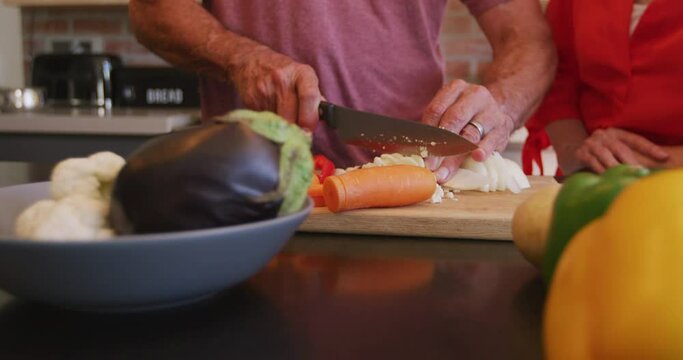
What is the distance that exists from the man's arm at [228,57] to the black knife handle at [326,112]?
1cm

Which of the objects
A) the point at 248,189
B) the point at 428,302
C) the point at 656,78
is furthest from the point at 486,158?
the point at 248,189

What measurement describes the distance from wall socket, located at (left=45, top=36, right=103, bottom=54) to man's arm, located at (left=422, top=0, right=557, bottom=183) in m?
2.04

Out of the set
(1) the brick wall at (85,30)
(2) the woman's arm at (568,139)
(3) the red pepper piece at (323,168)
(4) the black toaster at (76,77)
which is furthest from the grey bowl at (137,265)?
(1) the brick wall at (85,30)

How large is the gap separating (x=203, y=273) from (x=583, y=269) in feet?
0.80

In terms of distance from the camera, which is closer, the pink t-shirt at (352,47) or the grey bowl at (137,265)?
the grey bowl at (137,265)

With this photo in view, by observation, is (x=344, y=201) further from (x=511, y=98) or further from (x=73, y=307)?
(x=511, y=98)

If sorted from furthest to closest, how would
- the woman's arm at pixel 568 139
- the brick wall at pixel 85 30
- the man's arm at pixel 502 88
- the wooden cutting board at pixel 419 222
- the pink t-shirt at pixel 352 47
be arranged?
the brick wall at pixel 85 30
the woman's arm at pixel 568 139
the pink t-shirt at pixel 352 47
the man's arm at pixel 502 88
the wooden cutting board at pixel 419 222

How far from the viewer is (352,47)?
137 centimetres

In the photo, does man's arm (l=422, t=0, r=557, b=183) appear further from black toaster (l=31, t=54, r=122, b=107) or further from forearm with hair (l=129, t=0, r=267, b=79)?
black toaster (l=31, t=54, r=122, b=107)

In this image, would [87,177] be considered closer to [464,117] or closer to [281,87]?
[281,87]

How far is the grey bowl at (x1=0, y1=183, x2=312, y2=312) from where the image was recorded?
405mm

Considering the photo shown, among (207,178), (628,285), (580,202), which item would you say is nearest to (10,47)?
(207,178)

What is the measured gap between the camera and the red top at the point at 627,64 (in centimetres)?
129

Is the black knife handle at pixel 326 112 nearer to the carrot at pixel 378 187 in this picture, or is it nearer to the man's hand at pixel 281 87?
the man's hand at pixel 281 87
